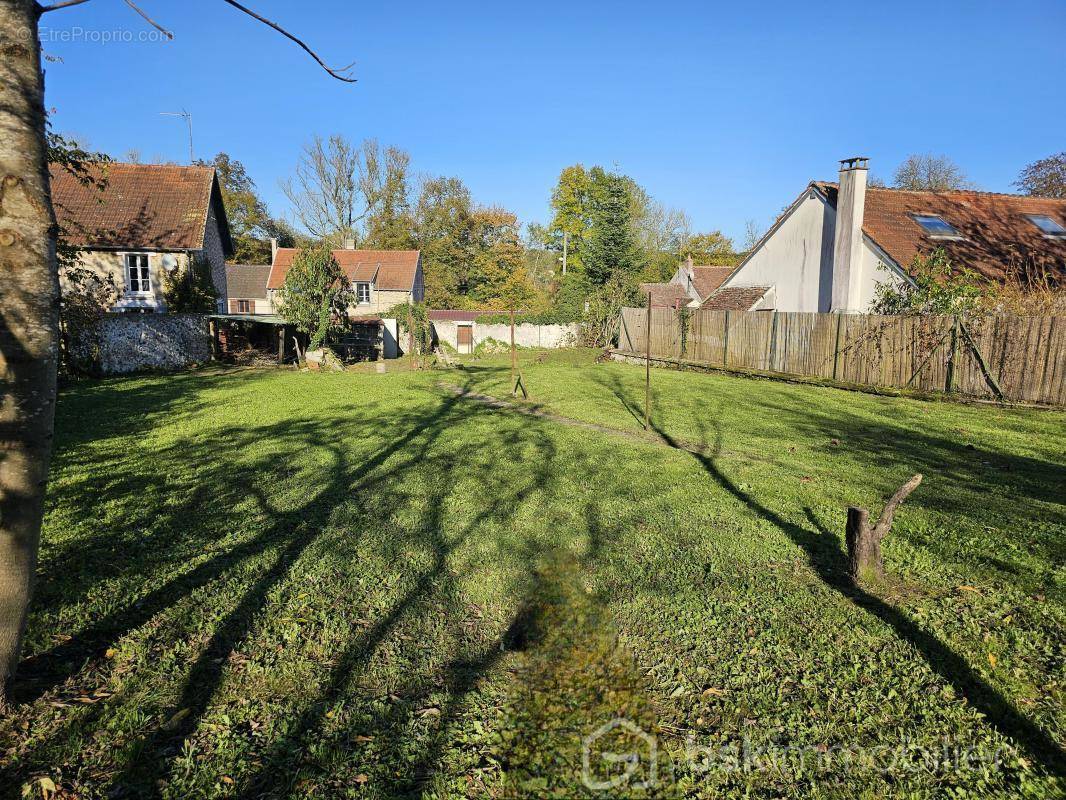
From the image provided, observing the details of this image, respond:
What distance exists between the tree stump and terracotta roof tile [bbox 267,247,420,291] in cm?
3916

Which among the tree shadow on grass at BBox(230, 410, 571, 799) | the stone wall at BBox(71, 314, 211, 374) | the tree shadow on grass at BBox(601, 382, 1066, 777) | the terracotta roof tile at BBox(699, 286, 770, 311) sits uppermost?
the terracotta roof tile at BBox(699, 286, 770, 311)

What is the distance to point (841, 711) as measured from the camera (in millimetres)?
2811

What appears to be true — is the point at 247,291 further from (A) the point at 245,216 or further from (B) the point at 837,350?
(B) the point at 837,350

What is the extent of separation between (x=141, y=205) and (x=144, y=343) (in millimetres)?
8836

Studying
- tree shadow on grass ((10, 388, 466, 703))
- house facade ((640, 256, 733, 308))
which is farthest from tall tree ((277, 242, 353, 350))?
house facade ((640, 256, 733, 308))

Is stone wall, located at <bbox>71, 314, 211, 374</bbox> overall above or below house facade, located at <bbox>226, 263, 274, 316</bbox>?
below

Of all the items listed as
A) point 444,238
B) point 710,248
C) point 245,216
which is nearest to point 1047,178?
point 710,248

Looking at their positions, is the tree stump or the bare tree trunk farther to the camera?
the tree stump

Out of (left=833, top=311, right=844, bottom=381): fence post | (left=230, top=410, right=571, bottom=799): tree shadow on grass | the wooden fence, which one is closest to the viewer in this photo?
(left=230, top=410, right=571, bottom=799): tree shadow on grass

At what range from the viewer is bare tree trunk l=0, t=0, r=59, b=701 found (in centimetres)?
231

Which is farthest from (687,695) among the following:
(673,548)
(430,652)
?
(673,548)

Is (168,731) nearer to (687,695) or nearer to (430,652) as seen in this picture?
(430,652)

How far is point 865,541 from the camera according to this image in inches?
157

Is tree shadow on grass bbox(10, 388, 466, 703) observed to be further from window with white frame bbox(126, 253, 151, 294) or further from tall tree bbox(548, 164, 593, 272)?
tall tree bbox(548, 164, 593, 272)
